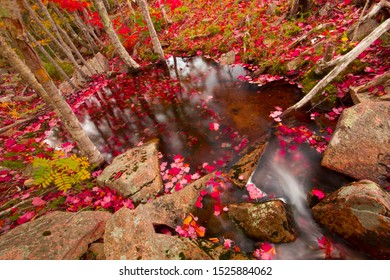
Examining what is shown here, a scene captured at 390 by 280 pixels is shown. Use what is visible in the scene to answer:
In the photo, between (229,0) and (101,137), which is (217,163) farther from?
(229,0)

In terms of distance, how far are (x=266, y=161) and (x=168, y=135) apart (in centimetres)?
299

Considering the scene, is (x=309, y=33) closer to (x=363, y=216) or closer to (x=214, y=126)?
(x=214, y=126)

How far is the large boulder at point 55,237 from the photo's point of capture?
293cm

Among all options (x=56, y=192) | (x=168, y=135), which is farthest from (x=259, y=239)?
(x=56, y=192)

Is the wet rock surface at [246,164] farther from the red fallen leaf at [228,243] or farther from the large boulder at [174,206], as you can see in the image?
the red fallen leaf at [228,243]

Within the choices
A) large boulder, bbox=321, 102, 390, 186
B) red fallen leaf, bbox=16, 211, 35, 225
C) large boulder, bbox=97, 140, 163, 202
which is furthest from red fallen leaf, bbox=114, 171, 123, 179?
large boulder, bbox=321, 102, 390, 186

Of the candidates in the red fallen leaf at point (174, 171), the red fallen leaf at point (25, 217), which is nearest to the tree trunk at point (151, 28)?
the red fallen leaf at point (174, 171)

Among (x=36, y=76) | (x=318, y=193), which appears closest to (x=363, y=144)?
(x=318, y=193)

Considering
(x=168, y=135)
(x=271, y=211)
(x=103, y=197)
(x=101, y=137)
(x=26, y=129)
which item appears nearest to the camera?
(x=271, y=211)

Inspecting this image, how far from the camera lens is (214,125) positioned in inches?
240

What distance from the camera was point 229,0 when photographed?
11562mm

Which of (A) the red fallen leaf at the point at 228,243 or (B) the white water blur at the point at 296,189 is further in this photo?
(A) the red fallen leaf at the point at 228,243

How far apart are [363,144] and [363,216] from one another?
59.4 inches

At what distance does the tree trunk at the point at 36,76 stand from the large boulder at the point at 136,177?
3.11ft
